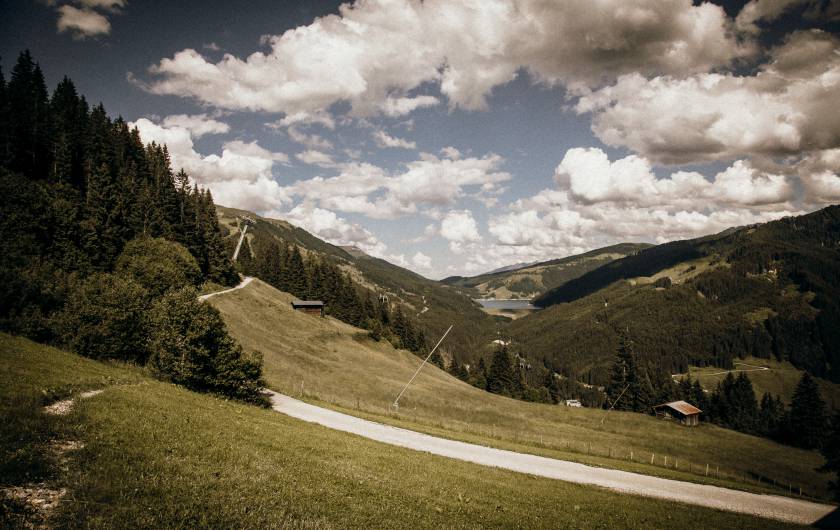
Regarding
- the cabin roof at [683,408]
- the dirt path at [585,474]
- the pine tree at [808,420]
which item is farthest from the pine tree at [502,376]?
the dirt path at [585,474]

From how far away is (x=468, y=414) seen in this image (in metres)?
55.8

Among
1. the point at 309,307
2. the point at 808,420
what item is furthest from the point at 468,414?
the point at 808,420

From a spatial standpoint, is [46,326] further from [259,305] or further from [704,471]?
[704,471]

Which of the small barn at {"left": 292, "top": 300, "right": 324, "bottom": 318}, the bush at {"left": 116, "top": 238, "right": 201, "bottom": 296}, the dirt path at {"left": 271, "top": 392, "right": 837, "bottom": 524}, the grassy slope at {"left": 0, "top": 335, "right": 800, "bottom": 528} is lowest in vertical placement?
the dirt path at {"left": 271, "top": 392, "right": 837, "bottom": 524}

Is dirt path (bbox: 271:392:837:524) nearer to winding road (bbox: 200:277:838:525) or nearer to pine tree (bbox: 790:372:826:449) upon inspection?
winding road (bbox: 200:277:838:525)

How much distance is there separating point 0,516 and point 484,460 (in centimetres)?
2582

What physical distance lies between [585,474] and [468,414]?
2800cm

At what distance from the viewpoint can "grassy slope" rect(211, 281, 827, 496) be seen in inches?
1805

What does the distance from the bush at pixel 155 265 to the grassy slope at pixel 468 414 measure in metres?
9.83

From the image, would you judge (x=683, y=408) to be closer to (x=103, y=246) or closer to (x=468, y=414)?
(x=468, y=414)

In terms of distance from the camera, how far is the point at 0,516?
310 inches

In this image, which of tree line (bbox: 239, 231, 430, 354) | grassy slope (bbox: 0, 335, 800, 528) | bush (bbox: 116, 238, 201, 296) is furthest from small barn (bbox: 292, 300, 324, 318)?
grassy slope (bbox: 0, 335, 800, 528)

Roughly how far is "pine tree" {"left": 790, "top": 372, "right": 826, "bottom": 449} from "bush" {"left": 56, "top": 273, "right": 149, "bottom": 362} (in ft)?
397

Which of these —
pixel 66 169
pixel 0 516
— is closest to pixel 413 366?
pixel 66 169
